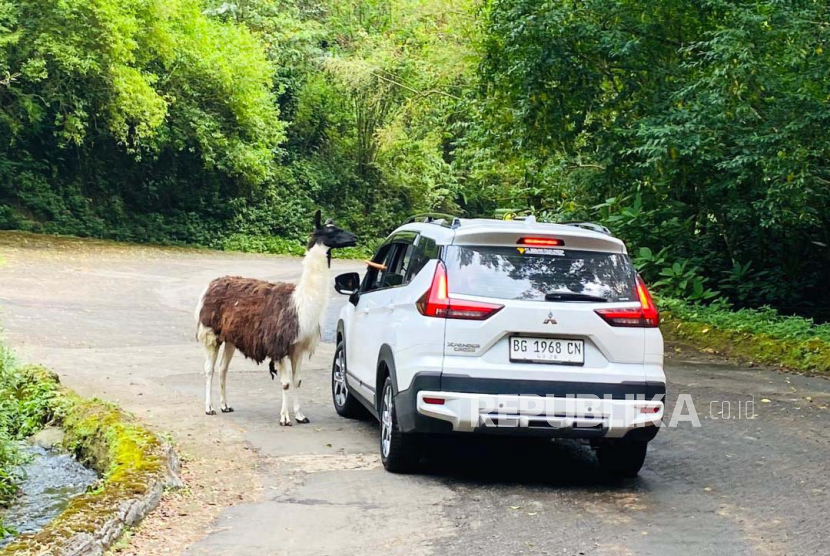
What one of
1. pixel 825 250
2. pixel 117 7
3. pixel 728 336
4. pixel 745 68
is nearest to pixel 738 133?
pixel 745 68

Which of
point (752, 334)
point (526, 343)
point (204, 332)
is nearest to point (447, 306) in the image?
point (526, 343)

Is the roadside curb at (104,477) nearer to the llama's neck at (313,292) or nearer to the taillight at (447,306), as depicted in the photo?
the llama's neck at (313,292)

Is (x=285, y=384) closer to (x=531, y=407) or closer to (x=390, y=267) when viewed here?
(x=390, y=267)

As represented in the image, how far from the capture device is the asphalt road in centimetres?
625

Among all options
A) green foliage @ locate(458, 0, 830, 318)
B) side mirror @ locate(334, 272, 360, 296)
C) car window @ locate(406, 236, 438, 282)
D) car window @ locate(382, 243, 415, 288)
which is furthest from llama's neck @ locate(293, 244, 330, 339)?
green foliage @ locate(458, 0, 830, 318)

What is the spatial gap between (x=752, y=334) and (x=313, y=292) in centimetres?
876

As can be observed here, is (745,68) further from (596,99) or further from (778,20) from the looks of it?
(596,99)

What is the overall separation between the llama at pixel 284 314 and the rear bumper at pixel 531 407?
9.29 ft

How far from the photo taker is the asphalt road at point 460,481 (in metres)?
6.25

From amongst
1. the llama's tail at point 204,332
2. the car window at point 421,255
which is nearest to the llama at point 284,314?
the llama's tail at point 204,332

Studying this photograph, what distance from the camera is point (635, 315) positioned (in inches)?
295

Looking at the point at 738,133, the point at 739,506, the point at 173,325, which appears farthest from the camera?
the point at 173,325

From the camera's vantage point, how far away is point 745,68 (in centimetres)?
1471

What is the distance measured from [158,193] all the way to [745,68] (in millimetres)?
31538
